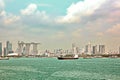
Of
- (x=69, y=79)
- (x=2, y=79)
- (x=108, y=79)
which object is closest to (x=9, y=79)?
(x=2, y=79)

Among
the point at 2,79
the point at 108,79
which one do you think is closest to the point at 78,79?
the point at 108,79

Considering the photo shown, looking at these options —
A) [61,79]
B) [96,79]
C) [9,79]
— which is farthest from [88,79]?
[9,79]

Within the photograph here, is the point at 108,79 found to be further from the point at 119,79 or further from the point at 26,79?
the point at 26,79

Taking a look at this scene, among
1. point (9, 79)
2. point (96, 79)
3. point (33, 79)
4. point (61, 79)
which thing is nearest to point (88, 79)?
point (96, 79)

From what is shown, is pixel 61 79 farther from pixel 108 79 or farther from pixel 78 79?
pixel 108 79

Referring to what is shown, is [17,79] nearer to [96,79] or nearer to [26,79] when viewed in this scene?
[26,79]

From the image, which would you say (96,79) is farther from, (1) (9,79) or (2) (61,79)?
(1) (9,79)
